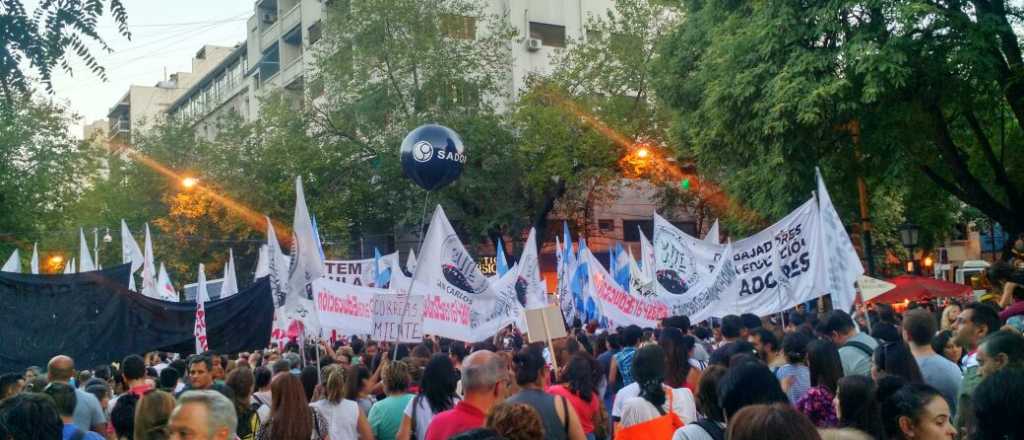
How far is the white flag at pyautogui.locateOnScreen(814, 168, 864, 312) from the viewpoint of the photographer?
11.0 metres

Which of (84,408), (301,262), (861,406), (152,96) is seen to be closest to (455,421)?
(861,406)

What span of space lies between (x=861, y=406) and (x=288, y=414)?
334cm

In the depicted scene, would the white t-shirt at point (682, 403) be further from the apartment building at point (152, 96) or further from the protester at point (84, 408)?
the apartment building at point (152, 96)

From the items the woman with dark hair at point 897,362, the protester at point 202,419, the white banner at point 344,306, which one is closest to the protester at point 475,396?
the protester at point 202,419

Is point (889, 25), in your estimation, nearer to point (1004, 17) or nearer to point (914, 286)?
point (1004, 17)

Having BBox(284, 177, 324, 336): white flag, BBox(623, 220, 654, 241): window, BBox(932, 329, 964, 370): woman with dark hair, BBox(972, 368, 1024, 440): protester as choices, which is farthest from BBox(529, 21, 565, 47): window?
→ BBox(972, 368, 1024, 440): protester

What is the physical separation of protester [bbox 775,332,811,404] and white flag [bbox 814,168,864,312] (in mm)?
3706

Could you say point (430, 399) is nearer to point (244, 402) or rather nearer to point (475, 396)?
point (475, 396)

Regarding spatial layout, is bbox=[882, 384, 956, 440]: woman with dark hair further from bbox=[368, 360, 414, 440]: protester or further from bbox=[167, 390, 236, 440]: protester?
bbox=[368, 360, 414, 440]: protester

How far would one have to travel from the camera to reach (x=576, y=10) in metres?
44.0

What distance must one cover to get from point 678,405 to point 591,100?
1165 inches

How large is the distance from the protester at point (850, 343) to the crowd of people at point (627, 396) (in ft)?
0.04

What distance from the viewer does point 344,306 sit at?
11.5 metres

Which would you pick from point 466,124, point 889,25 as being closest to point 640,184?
point 466,124
